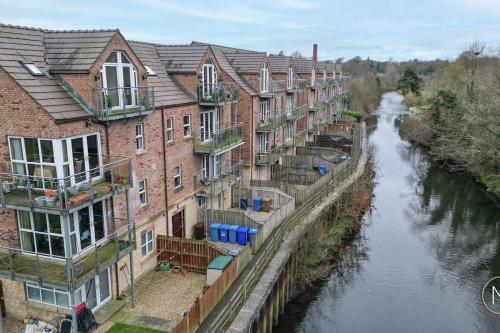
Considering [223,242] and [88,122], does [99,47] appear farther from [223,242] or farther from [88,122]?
[223,242]

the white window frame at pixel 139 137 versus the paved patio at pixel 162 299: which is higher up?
the white window frame at pixel 139 137

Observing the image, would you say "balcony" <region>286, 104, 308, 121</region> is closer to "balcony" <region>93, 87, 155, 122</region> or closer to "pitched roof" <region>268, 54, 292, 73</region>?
"pitched roof" <region>268, 54, 292, 73</region>

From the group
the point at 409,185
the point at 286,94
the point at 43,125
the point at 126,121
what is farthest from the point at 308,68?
the point at 43,125

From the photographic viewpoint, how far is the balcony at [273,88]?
3212 centimetres

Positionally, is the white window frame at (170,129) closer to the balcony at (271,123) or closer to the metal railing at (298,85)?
the balcony at (271,123)

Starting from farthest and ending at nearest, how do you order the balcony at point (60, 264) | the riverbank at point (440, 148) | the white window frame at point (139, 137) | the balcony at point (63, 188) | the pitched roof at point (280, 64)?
the riverbank at point (440, 148), the pitched roof at point (280, 64), the white window frame at point (139, 137), the balcony at point (60, 264), the balcony at point (63, 188)

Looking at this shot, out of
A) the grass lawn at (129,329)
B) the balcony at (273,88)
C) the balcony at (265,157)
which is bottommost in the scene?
the grass lawn at (129,329)

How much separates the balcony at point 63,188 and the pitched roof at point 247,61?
1792cm

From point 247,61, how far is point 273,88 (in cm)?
316

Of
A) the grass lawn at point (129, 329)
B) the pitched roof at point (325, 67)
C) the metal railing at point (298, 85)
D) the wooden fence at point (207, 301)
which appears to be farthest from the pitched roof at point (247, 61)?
the pitched roof at point (325, 67)

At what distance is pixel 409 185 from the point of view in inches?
1737

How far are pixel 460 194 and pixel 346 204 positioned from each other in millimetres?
17176

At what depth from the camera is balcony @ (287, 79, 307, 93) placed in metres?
39.8

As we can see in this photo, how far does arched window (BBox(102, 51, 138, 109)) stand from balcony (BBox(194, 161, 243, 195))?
7802mm
